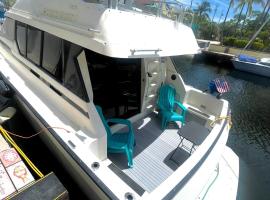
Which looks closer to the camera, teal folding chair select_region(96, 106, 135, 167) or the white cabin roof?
the white cabin roof

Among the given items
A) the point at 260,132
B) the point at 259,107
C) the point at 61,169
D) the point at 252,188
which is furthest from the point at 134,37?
the point at 259,107

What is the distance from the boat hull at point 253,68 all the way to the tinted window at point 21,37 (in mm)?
17897

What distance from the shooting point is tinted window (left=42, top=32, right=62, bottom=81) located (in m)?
2.72

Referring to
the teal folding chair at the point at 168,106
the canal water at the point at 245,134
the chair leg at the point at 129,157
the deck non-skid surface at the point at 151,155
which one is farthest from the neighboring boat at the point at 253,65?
the chair leg at the point at 129,157

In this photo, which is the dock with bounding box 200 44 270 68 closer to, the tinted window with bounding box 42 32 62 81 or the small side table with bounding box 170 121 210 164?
the small side table with bounding box 170 121 210 164

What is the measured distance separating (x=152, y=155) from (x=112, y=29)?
6.62 feet

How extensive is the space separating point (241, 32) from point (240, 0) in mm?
5955

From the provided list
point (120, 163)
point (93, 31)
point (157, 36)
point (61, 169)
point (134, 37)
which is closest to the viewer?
point (93, 31)

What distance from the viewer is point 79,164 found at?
2023mm

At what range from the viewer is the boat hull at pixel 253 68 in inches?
639

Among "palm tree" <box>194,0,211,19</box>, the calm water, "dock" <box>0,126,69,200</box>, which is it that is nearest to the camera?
"dock" <box>0,126,69,200</box>

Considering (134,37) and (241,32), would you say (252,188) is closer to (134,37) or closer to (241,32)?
(134,37)

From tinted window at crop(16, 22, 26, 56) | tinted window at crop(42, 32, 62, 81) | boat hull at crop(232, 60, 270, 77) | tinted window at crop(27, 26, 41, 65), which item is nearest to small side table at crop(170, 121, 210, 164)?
tinted window at crop(42, 32, 62, 81)

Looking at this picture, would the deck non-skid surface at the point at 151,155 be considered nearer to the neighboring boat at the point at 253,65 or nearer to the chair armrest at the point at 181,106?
the chair armrest at the point at 181,106
